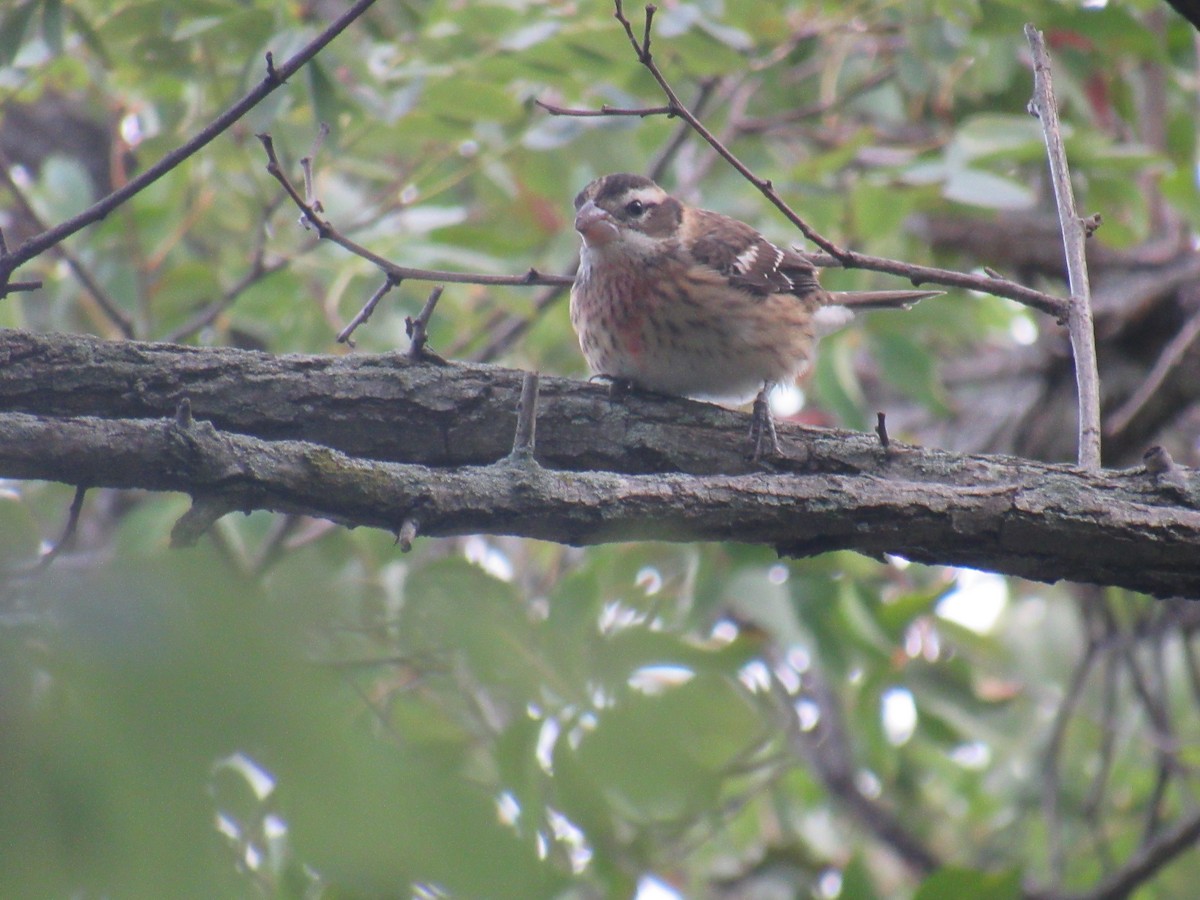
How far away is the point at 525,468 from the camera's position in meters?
2.72

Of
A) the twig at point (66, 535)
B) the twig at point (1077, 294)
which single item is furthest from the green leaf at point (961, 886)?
the twig at point (66, 535)

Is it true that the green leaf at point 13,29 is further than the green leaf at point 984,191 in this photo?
No

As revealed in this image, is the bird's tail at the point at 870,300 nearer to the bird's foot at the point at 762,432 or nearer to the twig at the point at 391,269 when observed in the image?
the bird's foot at the point at 762,432

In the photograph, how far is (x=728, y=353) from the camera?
4.71m

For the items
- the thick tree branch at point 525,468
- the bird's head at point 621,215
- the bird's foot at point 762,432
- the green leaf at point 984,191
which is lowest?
the bird's head at point 621,215

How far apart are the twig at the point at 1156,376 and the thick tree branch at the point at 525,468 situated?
2098 mm

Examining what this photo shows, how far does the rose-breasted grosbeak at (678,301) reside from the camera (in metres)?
4.63

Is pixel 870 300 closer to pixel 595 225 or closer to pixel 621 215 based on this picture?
pixel 621 215

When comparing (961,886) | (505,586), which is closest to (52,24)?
(505,586)

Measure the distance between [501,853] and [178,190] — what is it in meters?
4.87

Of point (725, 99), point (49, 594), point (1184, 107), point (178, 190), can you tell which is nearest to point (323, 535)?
point (178, 190)

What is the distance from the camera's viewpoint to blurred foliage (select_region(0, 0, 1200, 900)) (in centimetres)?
85

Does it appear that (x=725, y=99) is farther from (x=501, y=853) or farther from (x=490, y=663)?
(x=501, y=853)

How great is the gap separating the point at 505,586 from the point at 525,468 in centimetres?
135
